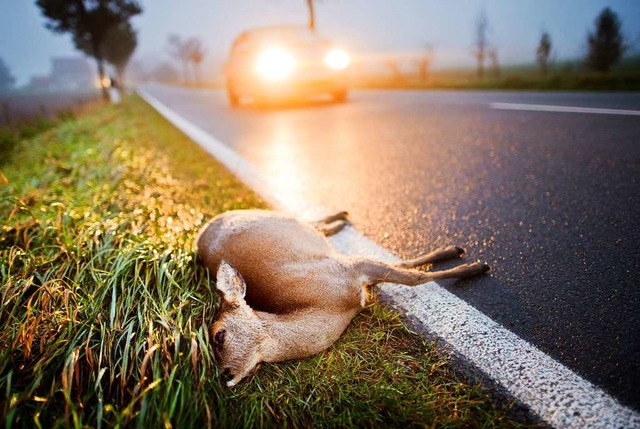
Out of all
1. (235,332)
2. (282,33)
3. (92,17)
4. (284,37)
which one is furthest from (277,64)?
(92,17)

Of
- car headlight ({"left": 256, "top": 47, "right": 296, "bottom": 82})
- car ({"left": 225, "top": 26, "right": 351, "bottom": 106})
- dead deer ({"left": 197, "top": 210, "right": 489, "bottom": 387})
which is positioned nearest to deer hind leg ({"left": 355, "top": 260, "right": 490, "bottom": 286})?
dead deer ({"left": 197, "top": 210, "right": 489, "bottom": 387})

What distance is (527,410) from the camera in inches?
56.0

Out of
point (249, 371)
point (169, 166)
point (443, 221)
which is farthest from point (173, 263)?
point (169, 166)

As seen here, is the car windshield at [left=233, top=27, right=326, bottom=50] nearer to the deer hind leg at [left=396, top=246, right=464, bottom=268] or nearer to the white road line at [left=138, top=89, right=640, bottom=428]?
the deer hind leg at [left=396, top=246, right=464, bottom=268]

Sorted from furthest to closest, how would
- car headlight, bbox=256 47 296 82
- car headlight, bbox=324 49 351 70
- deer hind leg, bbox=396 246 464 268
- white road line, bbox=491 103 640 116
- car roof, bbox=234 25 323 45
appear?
car roof, bbox=234 25 323 45, car headlight, bbox=324 49 351 70, car headlight, bbox=256 47 296 82, white road line, bbox=491 103 640 116, deer hind leg, bbox=396 246 464 268

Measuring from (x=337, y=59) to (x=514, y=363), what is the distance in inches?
409

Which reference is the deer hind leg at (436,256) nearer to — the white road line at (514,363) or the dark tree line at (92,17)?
the white road line at (514,363)

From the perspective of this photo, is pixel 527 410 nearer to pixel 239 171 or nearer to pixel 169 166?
pixel 239 171

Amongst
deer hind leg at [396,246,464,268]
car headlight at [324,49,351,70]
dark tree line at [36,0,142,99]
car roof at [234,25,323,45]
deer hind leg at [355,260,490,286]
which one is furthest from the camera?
dark tree line at [36,0,142,99]

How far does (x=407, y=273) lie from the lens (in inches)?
84.3

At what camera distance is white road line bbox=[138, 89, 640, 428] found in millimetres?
1359

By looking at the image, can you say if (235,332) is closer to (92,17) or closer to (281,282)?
(281,282)

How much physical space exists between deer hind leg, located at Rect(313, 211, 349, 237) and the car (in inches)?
317

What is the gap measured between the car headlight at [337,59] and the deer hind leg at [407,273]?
944 centimetres
